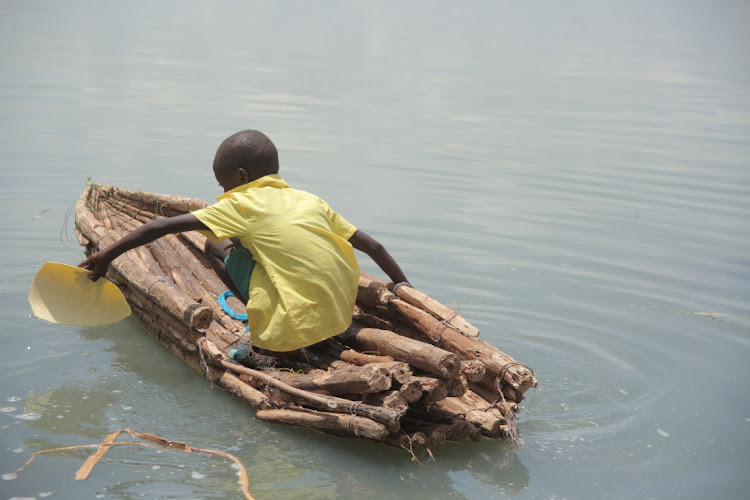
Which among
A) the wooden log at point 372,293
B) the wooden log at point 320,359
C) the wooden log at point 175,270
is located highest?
the wooden log at point 372,293

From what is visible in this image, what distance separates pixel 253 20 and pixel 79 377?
38332 millimetres

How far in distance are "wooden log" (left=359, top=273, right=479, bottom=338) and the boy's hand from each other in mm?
1468

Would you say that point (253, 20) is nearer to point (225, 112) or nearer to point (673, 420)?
point (225, 112)

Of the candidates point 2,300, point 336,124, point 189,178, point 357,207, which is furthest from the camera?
A: point 336,124

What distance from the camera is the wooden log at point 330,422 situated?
3.44 m

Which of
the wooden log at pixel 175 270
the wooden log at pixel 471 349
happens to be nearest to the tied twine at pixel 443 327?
the wooden log at pixel 471 349

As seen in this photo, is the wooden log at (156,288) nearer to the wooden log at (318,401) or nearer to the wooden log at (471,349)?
the wooden log at (318,401)

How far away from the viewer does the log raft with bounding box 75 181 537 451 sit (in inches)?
139

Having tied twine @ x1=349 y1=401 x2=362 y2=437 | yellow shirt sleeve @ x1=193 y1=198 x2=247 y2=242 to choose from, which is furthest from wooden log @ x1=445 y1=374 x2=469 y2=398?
yellow shirt sleeve @ x1=193 y1=198 x2=247 y2=242

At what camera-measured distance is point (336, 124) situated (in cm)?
1325

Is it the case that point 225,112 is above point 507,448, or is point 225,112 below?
above

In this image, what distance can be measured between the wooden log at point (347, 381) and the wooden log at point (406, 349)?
221mm

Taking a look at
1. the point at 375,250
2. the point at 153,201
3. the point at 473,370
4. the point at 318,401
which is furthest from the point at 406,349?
the point at 153,201

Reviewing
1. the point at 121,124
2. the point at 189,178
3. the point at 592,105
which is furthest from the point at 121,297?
the point at 592,105
